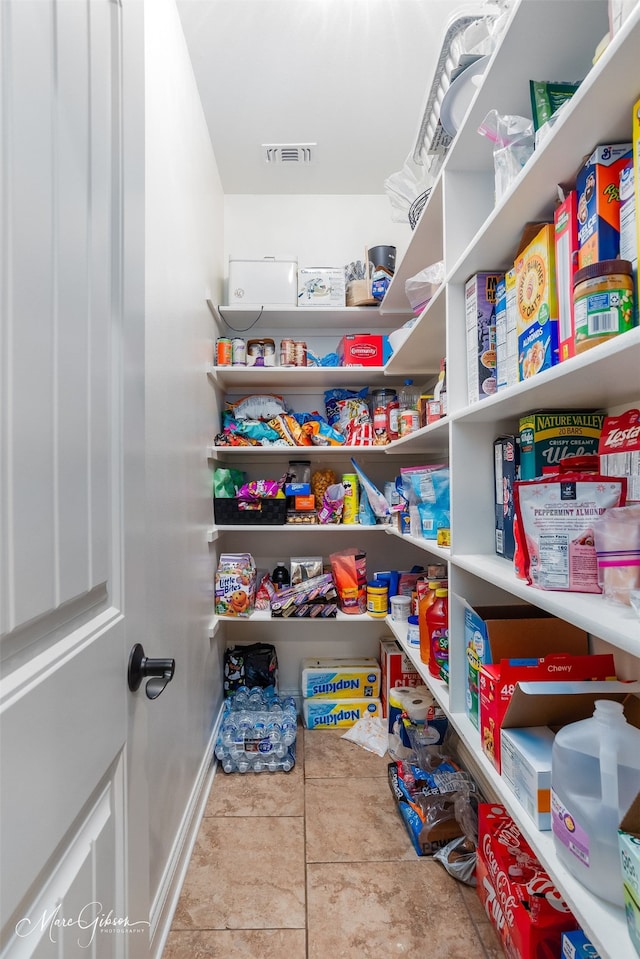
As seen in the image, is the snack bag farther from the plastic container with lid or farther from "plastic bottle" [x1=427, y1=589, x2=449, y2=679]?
"plastic bottle" [x1=427, y1=589, x2=449, y2=679]

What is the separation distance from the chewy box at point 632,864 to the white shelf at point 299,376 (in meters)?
1.83

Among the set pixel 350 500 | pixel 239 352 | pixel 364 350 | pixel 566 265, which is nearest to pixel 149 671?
pixel 566 265

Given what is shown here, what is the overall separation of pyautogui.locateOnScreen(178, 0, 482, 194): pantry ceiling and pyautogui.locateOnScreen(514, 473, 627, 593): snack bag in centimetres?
126

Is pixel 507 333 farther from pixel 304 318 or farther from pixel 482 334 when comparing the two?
pixel 304 318

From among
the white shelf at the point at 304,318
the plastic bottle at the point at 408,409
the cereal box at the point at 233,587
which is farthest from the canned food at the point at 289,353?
the cereal box at the point at 233,587

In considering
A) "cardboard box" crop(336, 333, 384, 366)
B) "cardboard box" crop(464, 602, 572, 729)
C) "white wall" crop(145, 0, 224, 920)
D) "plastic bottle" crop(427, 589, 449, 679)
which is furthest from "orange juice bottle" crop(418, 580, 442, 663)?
"cardboard box" crop(336, 333, 384, 366)

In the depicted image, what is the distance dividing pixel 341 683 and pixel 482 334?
1.81 metres

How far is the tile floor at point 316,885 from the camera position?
119 centimetres

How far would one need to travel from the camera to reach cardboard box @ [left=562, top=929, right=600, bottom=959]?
2.74 feet

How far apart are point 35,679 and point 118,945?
475 millimetres

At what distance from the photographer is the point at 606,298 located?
64 cm

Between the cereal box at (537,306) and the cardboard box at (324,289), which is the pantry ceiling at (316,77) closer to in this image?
the cardboard box at (324,289)

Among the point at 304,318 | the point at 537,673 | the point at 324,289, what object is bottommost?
the point at 537,673

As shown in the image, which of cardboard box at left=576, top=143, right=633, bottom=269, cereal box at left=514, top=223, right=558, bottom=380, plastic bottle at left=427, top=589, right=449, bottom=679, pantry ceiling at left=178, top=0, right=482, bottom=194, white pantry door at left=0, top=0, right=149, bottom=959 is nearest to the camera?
white pantry door at left=0, top=0, right=149, bottom=959
